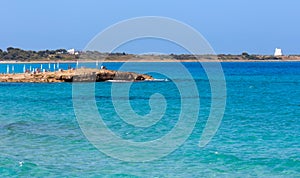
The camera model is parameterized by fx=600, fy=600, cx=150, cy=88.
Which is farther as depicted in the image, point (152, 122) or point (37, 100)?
point (37, 100)

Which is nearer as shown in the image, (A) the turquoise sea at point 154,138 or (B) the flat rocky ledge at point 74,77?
(A) the turquoise sea at point 154,138

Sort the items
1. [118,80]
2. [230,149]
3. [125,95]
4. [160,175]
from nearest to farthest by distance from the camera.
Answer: [160,175] < [230,149] < [125,95] < [118,80]

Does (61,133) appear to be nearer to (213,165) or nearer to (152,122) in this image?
(152,122)

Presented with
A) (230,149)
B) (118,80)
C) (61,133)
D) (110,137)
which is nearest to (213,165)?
(230,149)

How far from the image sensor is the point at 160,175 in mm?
17906

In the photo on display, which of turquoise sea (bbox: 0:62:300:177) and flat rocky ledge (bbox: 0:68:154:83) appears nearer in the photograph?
turquoise sea (bbox: 0:62:300:177)

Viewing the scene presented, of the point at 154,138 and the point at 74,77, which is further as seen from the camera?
the point at 74,77

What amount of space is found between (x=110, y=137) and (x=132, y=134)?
154cm

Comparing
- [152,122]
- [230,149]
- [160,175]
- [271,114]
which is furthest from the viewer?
[271,114]

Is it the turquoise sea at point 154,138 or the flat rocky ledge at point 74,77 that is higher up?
the flat rocky ledge at point 74,77

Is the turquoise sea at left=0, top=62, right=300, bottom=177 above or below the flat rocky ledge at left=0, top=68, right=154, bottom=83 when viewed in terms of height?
below

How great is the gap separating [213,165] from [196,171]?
3.20 feet

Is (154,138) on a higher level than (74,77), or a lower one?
lower

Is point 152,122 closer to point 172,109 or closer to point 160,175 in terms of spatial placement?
point 172,109
